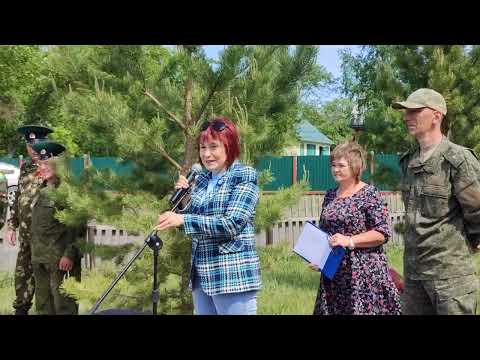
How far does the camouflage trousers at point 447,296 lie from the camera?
2582 mm

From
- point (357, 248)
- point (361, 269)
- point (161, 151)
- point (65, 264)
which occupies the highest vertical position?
point (161, 151)

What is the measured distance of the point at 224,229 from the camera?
2.42 meters

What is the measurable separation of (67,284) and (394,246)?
6027 mm

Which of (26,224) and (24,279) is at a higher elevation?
(26,224)

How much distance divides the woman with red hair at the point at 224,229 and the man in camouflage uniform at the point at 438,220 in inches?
30.4

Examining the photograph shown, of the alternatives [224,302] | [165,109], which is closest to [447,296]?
[224,302]

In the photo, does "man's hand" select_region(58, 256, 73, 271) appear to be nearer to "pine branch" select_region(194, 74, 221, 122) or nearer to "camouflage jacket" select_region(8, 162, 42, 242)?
"camouflage jacket" select_region(8, 162, 42, 242)

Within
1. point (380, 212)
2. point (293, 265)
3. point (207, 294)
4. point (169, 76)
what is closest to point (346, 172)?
point (380, 212)

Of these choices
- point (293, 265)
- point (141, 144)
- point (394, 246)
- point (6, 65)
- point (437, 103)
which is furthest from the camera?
point (6, 65)

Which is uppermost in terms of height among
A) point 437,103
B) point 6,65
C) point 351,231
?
point 6,65

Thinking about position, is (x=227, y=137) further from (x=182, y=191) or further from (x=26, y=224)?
(x=26, y=224)

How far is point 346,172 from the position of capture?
9.78 ft

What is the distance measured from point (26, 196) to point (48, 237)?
552 millimetres

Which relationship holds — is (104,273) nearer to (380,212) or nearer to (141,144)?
(141,144)
